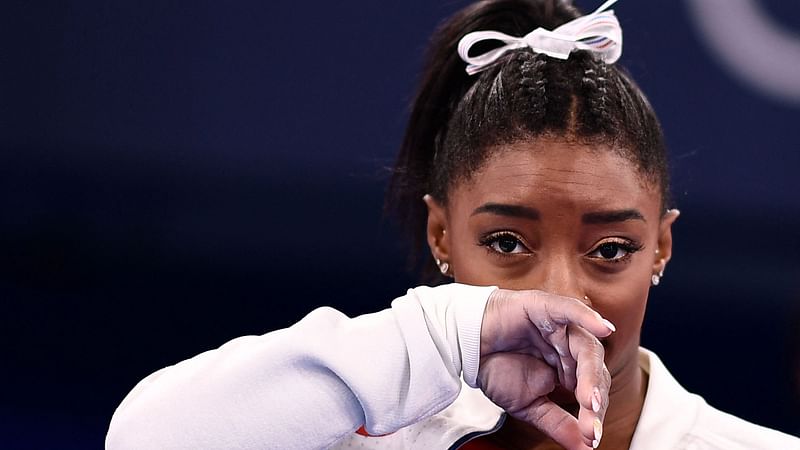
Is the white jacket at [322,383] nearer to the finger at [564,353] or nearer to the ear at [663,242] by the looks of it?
the finger at [564,353]

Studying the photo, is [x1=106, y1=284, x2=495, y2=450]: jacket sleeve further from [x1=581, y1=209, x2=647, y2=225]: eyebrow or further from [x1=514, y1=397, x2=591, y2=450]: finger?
[x1=581, y1=209, x2=647, y2=225]: eyebrow

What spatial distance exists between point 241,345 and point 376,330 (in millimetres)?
143

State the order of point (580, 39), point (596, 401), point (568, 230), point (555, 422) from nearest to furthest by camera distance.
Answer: point (596, 401)
point (555, 422)
point (568, 230)
point (580, 39)

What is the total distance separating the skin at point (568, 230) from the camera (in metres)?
1.04

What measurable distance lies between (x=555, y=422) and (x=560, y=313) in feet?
0.37

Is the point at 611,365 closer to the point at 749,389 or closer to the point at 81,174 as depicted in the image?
the point at 749,389

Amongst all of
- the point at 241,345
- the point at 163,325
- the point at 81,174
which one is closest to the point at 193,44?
the point at 81,174

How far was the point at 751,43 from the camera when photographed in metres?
1.63

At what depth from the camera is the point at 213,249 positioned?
1.62 m

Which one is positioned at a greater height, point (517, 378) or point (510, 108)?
point (510, 108)

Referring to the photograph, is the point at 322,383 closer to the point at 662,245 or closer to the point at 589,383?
the point at 589,383

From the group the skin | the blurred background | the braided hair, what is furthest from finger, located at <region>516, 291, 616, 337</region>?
the blurred background

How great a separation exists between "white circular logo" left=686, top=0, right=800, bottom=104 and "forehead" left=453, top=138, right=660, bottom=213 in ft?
2.06

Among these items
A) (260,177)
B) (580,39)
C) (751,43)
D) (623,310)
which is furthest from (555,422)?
(751,43)
